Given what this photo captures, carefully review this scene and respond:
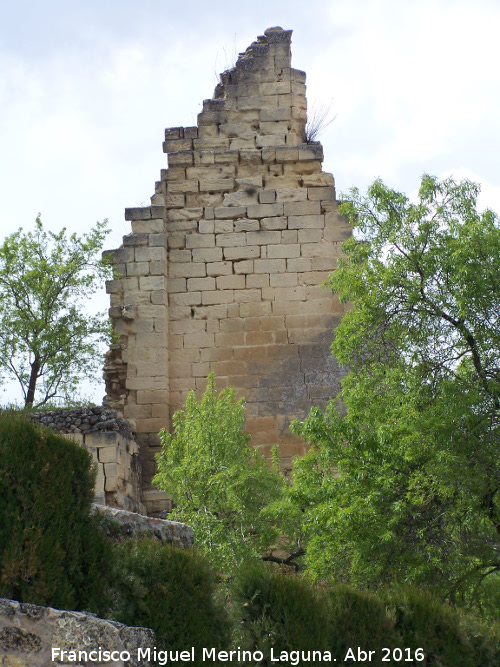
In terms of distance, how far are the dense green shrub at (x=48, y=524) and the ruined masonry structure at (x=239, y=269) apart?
862 cm

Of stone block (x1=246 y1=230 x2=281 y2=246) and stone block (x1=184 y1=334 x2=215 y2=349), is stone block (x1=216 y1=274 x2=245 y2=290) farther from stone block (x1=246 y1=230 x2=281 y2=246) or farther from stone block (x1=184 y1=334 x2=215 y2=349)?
stone block (x1=184 y1=334 x2=215 y2=349)

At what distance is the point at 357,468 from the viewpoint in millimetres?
10391

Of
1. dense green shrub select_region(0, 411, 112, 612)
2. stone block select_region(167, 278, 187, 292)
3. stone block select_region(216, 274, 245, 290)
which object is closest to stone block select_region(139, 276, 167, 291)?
stone block select_region(167, 278, 187, 292)

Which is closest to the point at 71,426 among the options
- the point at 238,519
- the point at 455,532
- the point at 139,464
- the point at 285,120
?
the point at 139,464

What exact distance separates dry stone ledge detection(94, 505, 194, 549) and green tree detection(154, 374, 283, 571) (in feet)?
12.3

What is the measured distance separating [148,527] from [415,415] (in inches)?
159

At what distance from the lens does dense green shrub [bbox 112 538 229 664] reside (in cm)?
554

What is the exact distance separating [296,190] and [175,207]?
2021mm

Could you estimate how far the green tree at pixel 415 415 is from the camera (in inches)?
376

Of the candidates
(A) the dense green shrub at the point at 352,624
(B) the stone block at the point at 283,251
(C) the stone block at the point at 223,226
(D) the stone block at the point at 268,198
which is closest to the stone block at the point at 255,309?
(B) the stone block at the point at 283,251

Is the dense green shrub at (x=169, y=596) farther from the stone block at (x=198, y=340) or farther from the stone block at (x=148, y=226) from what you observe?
the stone block at (x=148, y=226)

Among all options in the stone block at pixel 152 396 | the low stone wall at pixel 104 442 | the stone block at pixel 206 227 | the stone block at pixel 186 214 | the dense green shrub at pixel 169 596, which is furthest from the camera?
the stone block at pixel 186 214

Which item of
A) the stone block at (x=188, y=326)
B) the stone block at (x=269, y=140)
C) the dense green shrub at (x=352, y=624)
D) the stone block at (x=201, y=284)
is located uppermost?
the stone block at (x=269, y=140)

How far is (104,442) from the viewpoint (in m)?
12.6
